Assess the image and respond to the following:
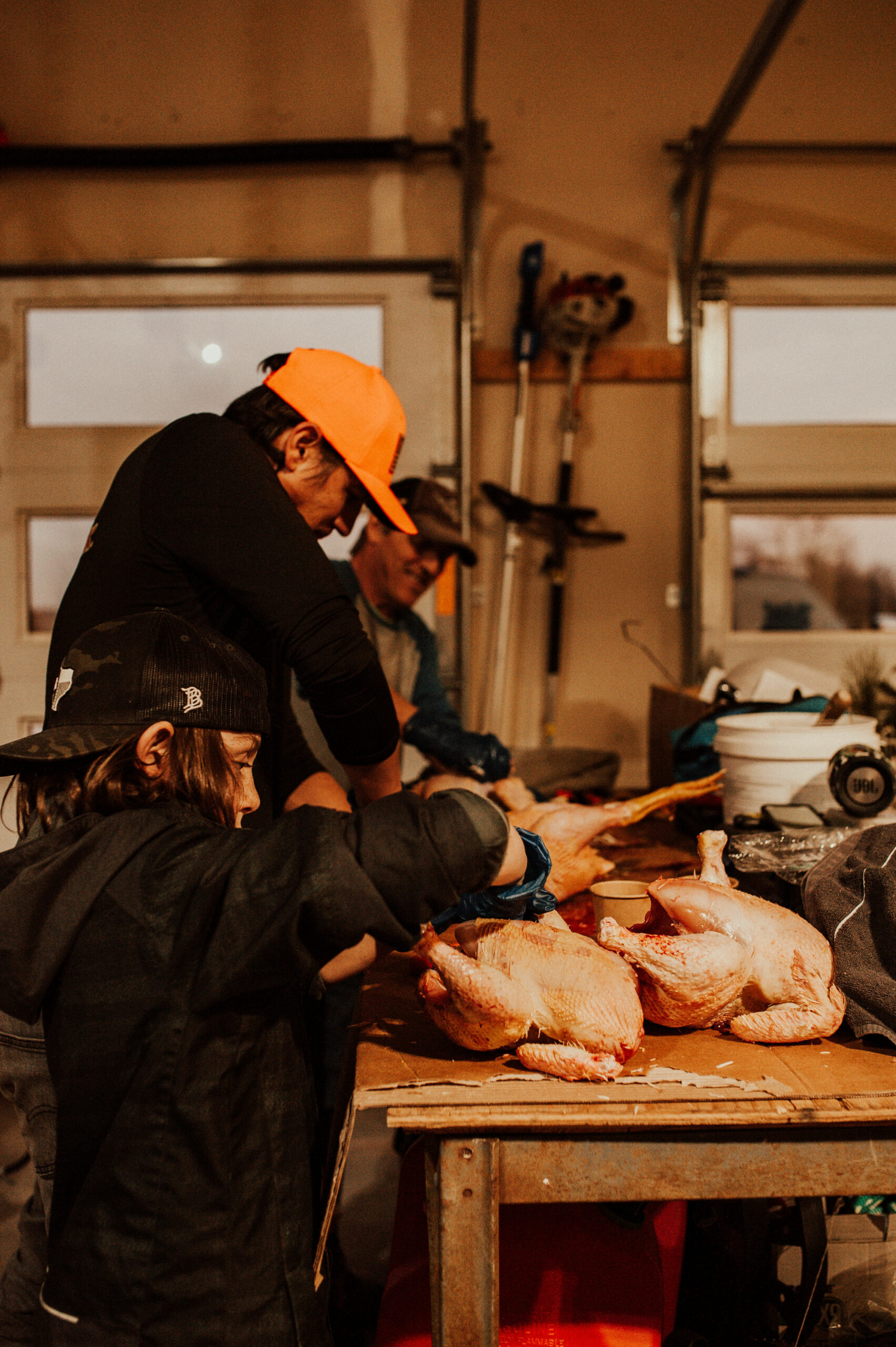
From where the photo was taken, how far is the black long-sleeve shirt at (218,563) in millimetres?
1465

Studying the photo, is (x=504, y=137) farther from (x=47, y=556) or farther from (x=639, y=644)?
(x=47, y=556)

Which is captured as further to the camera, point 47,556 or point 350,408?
point 47,556

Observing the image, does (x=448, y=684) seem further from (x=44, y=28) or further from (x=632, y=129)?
(x=44, y=28)

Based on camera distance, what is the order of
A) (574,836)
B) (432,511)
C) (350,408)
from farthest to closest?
1. (432,511)
2. (574,836)
3. (350,408)

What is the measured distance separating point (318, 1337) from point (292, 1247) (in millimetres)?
135

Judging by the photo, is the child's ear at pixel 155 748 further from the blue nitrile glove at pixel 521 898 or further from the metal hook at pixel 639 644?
the metal hook at pixel 639 644

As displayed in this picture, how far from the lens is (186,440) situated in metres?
1.53

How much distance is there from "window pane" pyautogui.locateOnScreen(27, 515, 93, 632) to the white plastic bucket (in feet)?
11.7

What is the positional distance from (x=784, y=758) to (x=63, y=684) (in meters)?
1.43

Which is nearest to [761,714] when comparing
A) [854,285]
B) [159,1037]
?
[159,1037]

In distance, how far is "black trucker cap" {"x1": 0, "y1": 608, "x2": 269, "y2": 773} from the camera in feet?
3.54

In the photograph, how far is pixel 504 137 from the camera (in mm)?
4465

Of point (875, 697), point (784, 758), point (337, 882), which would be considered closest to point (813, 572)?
point (875, 697)

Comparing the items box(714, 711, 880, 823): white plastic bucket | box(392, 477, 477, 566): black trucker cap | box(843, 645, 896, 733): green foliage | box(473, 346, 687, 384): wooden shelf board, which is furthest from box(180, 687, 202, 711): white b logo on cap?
box(473, 346, 687, 384): wooden shelf board
